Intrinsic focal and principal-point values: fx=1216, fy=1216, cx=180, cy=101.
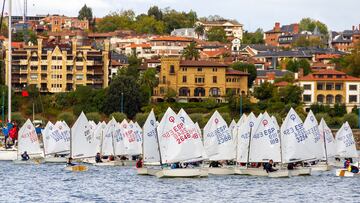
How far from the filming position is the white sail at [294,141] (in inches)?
3009

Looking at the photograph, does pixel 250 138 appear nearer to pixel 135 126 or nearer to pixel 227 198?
pixel 227 198

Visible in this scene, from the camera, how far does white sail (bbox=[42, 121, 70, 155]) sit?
311ft

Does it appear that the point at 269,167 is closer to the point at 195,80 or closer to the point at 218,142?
the point at 218,142

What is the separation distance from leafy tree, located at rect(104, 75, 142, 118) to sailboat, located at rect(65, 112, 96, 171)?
248 ft

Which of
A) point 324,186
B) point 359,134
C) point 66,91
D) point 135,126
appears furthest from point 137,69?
point 324,186

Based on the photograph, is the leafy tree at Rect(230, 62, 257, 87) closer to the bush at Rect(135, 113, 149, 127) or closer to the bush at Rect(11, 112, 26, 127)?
the bush at Rect(135, 113, 149, 127)

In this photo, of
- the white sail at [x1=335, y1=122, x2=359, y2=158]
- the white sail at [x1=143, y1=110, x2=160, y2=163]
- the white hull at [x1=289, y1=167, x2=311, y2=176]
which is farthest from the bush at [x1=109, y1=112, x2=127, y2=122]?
the white hull at [x1=289, y1=167, x2=311, y2=176]

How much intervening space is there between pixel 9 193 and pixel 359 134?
82636 mm

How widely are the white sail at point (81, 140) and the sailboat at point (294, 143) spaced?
18.7 metres

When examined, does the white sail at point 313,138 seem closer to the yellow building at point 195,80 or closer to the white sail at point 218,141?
the white sail at point 218,141

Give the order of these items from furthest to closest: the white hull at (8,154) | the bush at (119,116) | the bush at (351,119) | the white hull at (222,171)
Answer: the bush at (351,119) < the bush at (119,116) < the white hull at (8,154) < the white hull at (222,171)

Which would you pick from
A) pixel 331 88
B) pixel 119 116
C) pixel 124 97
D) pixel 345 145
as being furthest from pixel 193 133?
pixel 331 88

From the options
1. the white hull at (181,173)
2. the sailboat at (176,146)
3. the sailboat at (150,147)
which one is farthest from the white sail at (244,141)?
the white hull at (181,173)

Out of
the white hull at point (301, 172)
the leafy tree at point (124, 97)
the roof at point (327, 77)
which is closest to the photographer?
the white hull at point (301, 172)
